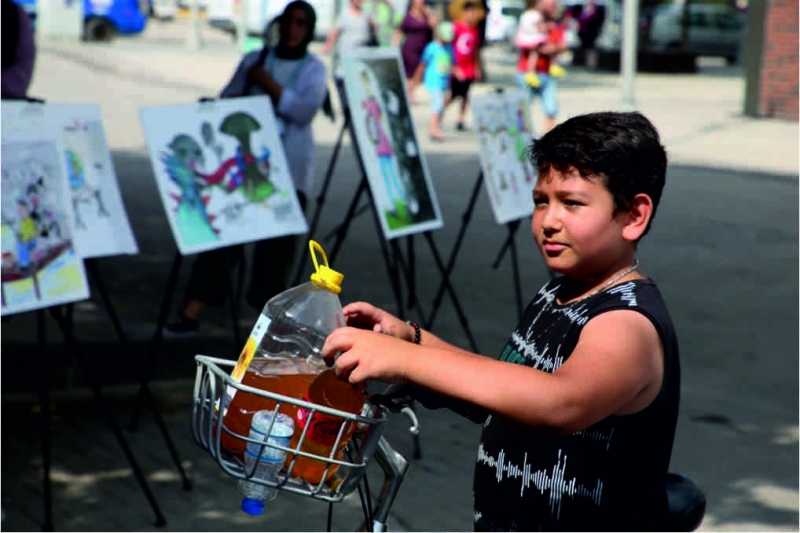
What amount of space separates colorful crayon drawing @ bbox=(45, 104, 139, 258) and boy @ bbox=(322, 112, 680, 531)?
10.7ft

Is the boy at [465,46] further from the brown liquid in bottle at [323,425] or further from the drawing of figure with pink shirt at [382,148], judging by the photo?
the brown liquid in bottle at [323,425]

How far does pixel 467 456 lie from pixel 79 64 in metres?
24.3

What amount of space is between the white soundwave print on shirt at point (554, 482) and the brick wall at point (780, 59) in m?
17.6

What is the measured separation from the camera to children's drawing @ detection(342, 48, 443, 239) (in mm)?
6375

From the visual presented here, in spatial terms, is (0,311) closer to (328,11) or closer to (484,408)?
(484,408)

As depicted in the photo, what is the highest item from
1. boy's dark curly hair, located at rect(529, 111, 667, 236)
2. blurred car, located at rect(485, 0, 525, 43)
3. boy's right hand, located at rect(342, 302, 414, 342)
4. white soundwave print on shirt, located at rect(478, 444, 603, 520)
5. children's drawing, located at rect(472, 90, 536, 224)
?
boy's dark curly hair, located at rect(529, 111, 667, 236)

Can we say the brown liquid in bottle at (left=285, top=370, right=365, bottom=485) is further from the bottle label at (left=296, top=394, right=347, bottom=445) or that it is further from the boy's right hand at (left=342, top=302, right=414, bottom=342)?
the boy's right hand at (left=342, top=302, right=414, bottom=342)

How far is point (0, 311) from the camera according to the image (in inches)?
181

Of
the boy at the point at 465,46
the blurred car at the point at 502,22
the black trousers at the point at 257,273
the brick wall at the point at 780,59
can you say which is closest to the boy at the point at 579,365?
the black trousers at the point at 257,273

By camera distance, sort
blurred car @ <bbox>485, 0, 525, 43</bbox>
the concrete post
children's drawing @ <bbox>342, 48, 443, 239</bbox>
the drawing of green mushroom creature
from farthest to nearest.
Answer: blurred car @ <bbox>485, 0, 525, 43</bbox>
the concrete post
children's drawing @ <bbox>342, 48, 443, 239</bbox>
the drawing of green mushroom creature

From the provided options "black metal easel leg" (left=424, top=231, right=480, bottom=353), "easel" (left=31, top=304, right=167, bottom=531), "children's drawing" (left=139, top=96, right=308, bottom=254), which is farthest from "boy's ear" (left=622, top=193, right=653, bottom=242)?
"black metal easel leg" (left=424, top=231, right=480, bottom=353)

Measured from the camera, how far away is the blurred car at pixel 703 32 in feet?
114

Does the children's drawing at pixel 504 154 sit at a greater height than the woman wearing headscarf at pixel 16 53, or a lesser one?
lesser

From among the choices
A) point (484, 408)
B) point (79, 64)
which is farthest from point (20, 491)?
point (79, 64)
